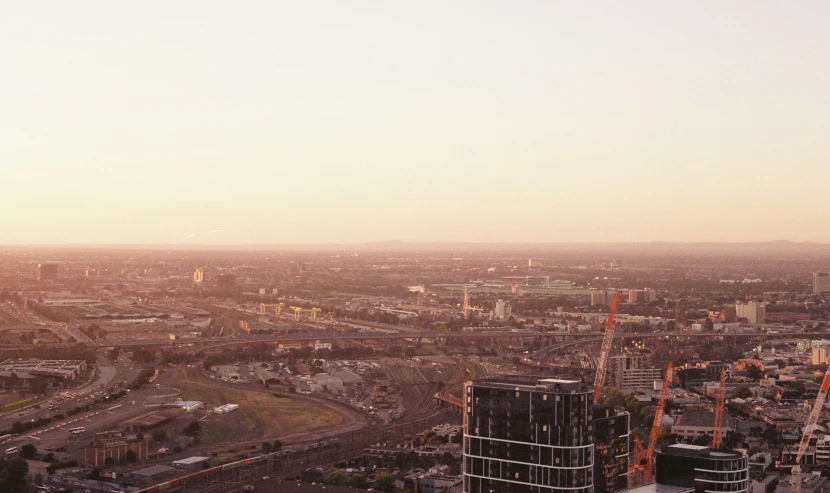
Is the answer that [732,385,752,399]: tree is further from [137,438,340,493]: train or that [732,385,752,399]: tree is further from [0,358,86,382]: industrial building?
[0,358,86,382]: industrial building

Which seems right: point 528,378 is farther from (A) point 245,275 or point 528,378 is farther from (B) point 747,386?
(A) point 245,275

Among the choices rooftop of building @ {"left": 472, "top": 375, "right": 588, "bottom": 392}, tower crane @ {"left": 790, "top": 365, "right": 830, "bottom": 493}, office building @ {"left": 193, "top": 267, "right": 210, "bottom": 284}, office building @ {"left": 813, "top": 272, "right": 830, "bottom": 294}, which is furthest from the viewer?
office building @ {"left": 813, "top": 272, "right": 830, "bottom": 294}

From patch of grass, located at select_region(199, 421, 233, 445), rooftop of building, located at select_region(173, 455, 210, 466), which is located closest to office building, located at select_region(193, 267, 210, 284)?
patch of grass, located at select_region(199, 421, 233, 445)

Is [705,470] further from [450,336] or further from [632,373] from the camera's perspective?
[450,336]

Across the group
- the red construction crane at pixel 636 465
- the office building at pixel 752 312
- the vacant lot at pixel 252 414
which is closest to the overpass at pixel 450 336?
the office building at pixel 752 312

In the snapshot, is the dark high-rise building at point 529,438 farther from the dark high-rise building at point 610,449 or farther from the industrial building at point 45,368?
the industrial building at point 45,368
